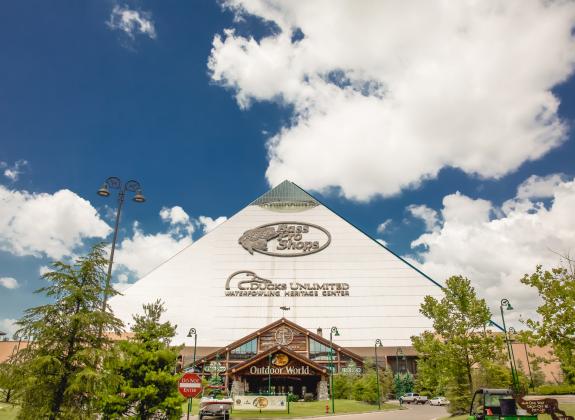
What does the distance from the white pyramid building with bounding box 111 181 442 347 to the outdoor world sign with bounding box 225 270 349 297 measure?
144 millimetres

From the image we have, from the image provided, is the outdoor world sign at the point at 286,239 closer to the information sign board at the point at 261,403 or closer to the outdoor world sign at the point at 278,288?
the outdoor world sign at the point at 278,288

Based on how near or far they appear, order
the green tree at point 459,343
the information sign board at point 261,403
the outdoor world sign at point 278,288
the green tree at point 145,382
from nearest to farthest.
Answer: the green tree at point 145,382, the green tree at point 459,343, the information sign board at point 261,403, the outdoor world sign at point 278,288

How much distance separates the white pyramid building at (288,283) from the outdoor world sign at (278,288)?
14 cm

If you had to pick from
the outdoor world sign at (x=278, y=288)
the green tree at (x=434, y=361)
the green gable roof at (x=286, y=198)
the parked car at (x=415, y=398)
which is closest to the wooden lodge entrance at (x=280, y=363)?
the parked car at (x=415, y=398)

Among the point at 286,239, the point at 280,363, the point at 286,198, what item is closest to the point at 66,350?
the point at 280,363

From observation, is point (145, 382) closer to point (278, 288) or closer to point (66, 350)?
point (66, 350)

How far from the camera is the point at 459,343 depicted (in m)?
20.5

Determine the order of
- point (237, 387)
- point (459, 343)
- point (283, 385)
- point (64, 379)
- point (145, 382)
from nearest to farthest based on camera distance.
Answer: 1. point (64, 379)
2. point (145, 382)
3. point (459, 343)
4. point (237, 387)
5. point (283, 385)

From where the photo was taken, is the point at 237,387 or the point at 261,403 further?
the point at 237,387

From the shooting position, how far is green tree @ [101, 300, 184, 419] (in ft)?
46.6

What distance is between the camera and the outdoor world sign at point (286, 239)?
6256cm

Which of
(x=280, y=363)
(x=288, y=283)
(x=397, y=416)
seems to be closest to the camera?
(x=397, y=416)

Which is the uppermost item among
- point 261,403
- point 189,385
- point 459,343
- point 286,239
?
point 286,239

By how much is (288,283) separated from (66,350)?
47.0 m
